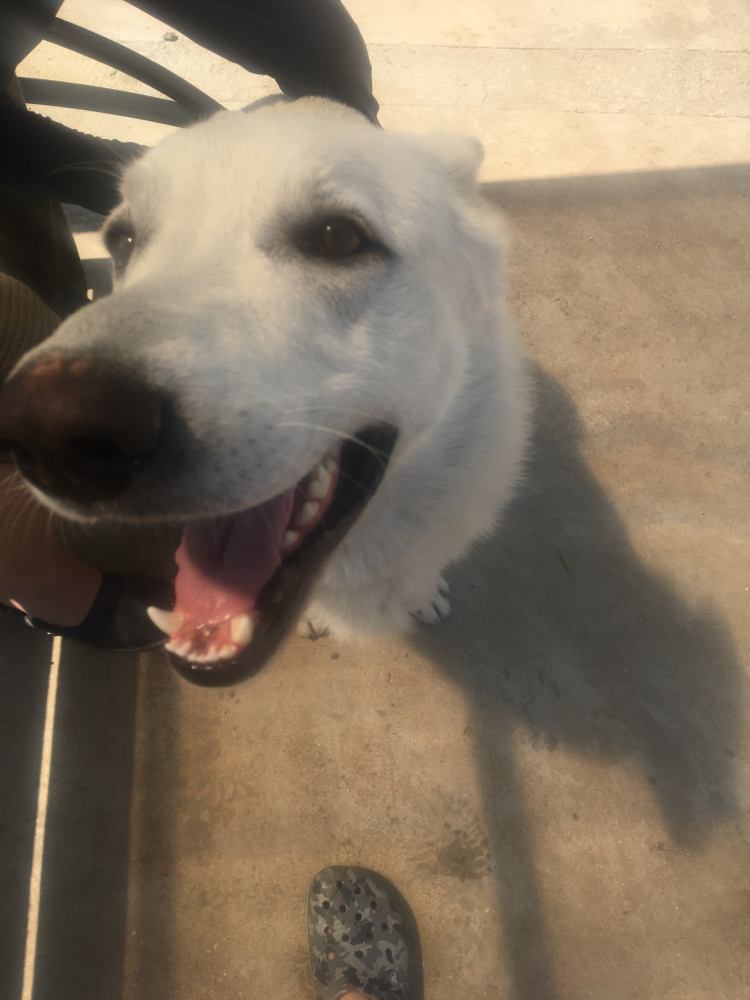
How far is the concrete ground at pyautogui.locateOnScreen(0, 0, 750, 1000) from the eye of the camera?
6.45ft

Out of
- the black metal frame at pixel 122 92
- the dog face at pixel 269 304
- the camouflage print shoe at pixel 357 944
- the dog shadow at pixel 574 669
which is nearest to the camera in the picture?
the dog face at pixel 269 304

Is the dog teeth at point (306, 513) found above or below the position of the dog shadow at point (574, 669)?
above

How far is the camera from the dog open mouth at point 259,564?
121 cm

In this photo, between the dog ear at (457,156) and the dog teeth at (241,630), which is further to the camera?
the dog ear at (457,156)

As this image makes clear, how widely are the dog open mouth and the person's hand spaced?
0.95 meters

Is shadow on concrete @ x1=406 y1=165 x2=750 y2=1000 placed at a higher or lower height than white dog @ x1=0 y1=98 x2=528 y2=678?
lower

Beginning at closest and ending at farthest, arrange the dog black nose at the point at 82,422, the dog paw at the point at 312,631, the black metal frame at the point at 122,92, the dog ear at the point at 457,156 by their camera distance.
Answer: the dog black nose at the point at 82,422 → the dog ear at the point at 457,156 → the dog paw at the point at 312,631 → the black metal frame at the point at 122,92

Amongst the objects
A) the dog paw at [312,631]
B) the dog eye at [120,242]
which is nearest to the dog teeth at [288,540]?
the dog eye at [120,242]

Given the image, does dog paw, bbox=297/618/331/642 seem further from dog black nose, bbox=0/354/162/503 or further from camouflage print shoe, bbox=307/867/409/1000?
dog black nose, bbox=0/354/162/503

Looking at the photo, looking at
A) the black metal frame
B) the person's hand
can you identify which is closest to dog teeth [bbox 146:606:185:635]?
the person's hand

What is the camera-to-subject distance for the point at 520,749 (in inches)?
87.2

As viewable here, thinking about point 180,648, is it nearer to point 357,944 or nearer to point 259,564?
point 259,564

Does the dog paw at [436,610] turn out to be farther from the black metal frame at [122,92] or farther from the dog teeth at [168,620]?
the black metal frame at [122,92]

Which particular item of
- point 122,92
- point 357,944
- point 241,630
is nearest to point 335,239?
point 241,630
